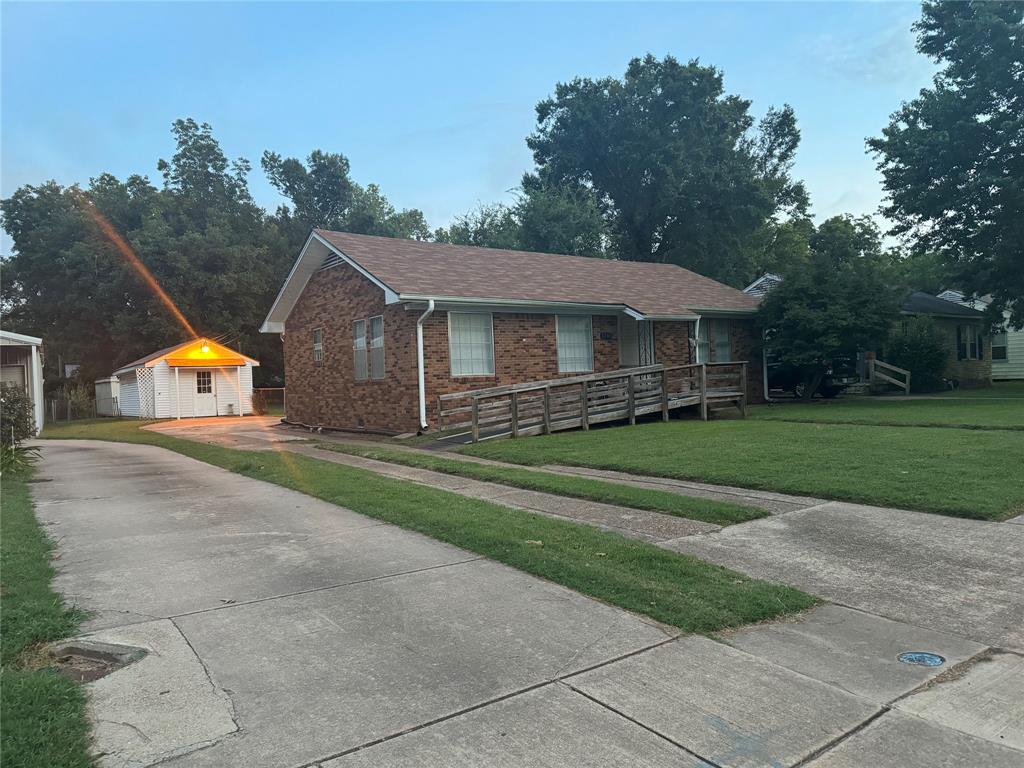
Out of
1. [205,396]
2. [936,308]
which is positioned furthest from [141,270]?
[936,308]

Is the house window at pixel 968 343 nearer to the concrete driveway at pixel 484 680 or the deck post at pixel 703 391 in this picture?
the deck post at pixel 703 391

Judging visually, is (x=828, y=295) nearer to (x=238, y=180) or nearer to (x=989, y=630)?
(x=989, y=630)

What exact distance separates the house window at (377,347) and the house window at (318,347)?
10.6 feet

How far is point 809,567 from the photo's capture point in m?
5.59

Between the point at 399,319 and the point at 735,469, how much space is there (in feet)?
30.7

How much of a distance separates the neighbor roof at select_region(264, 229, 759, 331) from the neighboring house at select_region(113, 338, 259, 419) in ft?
38.2

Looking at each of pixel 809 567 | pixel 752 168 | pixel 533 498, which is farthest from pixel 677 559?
pixel 752 168

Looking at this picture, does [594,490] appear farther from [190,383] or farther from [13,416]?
[190,383]

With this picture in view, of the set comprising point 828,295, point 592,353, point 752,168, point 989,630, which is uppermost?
point 752,168

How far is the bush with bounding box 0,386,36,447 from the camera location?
12.7 meters

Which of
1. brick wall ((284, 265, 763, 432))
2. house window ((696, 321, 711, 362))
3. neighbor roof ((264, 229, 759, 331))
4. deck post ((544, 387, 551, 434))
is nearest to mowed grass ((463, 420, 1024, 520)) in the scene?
deck post ((544, 387, 551, 434))

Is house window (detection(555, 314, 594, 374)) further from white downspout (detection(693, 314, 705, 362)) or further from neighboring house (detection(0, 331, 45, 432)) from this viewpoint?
neighboring house (detection(0, 331, 45, 432))

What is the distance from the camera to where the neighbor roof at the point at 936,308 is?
27559 mm

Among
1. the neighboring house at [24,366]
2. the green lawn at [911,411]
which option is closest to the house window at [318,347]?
the neighboring house at [24,366]
